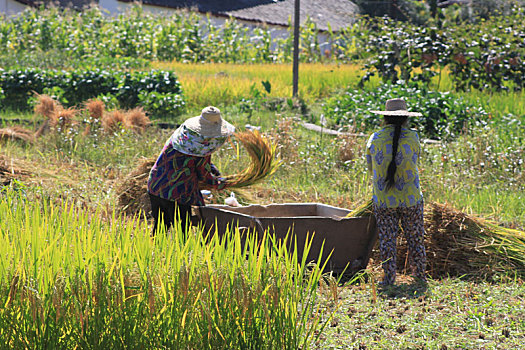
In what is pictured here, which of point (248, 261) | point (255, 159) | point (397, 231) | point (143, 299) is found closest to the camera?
point (143, 299)

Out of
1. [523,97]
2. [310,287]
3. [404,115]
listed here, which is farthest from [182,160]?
[523,97]

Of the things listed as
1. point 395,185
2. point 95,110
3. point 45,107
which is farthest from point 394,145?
point 45,107

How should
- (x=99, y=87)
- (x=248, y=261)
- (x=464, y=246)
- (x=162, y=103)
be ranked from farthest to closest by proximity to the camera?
1. (x=99, y=87)
2. (x=162, y=103)
3. (x=464, y=246)
4. (x=248, y=261)

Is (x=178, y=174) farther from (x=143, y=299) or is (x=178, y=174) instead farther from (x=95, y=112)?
(x=95, y=112)

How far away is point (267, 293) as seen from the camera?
303cm

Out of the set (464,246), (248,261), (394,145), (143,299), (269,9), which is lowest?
(464,246)

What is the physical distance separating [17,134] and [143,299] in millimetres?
7043

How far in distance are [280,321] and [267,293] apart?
142 mm

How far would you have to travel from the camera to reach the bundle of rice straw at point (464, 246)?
505cm

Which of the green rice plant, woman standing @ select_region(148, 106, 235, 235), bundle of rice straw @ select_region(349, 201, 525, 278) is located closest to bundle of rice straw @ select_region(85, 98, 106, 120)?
woman standing @ select_region(148, 106, 235, 235)

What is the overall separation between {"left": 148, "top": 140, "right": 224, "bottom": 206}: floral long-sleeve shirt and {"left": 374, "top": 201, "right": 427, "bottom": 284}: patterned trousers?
4.34 ft

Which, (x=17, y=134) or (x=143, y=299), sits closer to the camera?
(x=143, y=299)

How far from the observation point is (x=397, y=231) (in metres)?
4.96

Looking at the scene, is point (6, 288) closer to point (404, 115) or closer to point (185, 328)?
point (185, 328)
